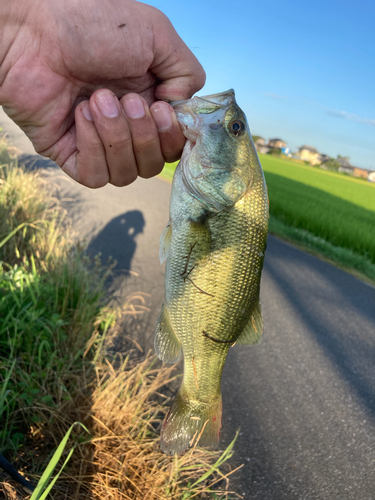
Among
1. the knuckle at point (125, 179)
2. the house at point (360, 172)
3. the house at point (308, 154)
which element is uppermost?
the house at point (308, 154)

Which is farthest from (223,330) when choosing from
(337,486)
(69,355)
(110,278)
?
(110,278)

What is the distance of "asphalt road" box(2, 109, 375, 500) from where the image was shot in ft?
9.62

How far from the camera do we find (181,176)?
1569mm

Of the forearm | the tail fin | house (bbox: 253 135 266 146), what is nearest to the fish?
the tail fin

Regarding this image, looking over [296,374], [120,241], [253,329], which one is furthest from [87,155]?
[120,241]

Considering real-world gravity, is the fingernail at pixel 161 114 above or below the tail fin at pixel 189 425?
above

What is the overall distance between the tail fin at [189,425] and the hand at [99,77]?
1.32 metres

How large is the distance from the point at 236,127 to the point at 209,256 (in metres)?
0.66

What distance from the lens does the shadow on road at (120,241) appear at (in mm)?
5969

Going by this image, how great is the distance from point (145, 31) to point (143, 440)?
8.96 ft

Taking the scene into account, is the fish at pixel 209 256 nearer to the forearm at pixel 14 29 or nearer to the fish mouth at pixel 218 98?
the fish mouth at pixel 218 98

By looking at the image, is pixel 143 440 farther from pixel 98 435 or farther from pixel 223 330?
pixel 223 330

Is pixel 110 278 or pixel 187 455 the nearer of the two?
pixel 187 455

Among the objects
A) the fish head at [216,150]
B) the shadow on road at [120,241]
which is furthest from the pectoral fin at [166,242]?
the shadow on road at [120,241]
